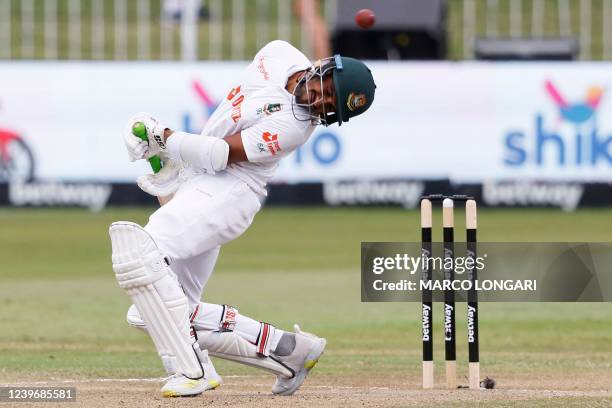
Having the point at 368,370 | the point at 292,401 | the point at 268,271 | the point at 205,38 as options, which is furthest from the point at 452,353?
the point at 205,38

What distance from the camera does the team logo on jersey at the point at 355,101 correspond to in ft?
22.6

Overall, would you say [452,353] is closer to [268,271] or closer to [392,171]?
[268,271]

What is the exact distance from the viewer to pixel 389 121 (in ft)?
66.2

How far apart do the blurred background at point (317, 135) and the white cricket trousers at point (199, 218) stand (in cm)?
533

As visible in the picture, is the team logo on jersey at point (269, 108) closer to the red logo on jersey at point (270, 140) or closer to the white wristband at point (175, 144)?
the red logo on jersey at point (270, 140)

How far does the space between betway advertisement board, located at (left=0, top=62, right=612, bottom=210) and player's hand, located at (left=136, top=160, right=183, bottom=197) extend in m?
12.8

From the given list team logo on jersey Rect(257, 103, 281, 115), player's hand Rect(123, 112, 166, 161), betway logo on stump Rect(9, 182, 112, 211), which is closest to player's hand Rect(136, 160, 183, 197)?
player's hand Rect(123, 112, 166, 161)

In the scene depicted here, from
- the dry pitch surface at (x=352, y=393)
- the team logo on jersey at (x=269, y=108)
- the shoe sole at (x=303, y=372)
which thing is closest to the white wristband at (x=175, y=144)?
the team logo on jersey at (x=269, y=108)

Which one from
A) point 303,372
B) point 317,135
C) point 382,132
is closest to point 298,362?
point 303,372

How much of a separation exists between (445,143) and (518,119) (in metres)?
1.07

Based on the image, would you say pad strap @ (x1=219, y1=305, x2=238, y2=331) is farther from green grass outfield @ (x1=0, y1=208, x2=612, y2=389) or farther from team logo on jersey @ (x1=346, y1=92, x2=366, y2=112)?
green grass outfield @ (x1=0, y1=208, x2=612, y2=389)

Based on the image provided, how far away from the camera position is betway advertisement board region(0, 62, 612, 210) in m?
20.0

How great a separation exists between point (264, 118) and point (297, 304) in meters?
6.06

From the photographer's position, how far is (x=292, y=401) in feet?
22.8
